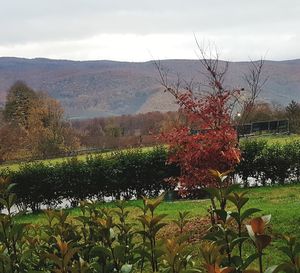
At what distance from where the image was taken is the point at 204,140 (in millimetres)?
10648

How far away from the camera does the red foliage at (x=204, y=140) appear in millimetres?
10562

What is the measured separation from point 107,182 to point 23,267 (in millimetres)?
17347

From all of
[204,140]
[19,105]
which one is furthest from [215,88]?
[19,105]

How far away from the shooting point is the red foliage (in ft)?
34.7

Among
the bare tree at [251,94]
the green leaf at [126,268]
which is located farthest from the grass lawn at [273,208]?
the green leaf at [126,268]

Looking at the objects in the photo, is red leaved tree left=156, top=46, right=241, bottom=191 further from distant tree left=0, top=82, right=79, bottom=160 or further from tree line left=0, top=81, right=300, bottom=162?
distant tree left=0, top=82, right=79, bottom=160

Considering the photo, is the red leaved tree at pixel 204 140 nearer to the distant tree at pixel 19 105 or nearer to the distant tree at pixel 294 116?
the distant tree at pixel 294 116

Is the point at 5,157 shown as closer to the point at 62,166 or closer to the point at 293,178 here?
the point at 62,166

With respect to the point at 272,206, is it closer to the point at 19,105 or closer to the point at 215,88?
the point at 215,88

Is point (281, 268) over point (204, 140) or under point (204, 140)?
over

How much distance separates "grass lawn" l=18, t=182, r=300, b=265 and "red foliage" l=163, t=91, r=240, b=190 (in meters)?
1.38

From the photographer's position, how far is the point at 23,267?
324 centimetres

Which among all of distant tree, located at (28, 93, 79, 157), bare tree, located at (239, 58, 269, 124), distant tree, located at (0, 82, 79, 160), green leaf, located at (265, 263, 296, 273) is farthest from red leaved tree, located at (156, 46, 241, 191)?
distant tree, located at (0, 82, 79, 160)

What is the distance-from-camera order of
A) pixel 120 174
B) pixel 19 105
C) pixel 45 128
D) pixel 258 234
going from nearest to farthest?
pixel 258 234
pixel 120 174
pixel 45 128
pixel 19 105
